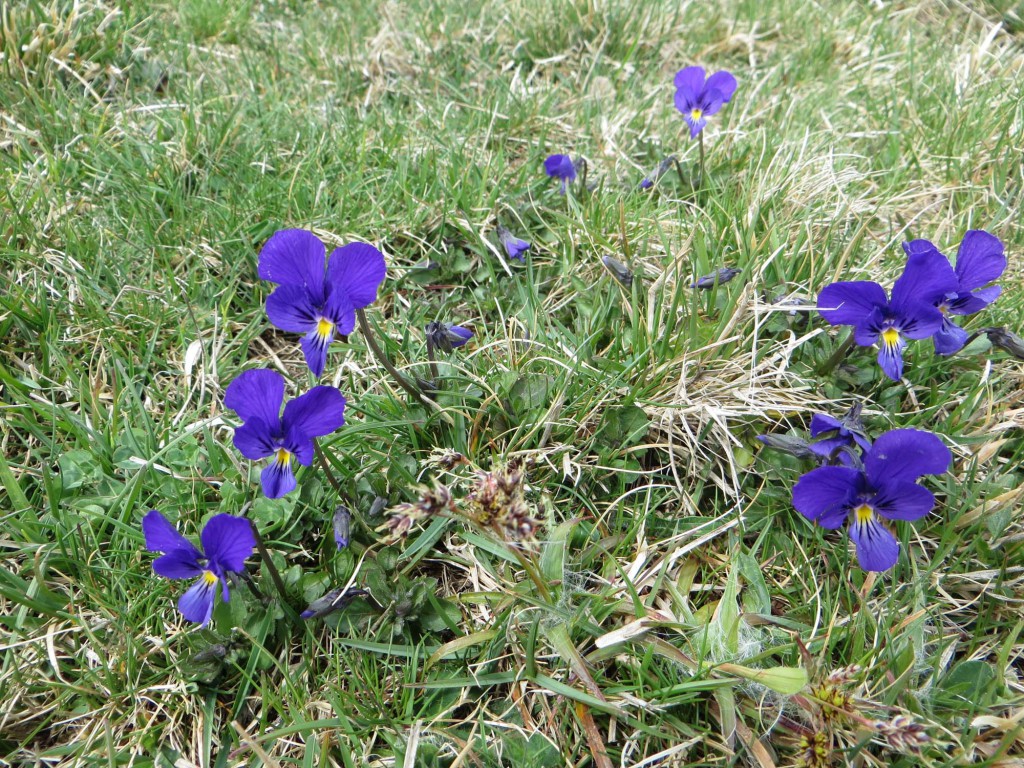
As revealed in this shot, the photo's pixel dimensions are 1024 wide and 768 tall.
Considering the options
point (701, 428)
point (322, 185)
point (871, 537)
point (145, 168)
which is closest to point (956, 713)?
point (871, 537)

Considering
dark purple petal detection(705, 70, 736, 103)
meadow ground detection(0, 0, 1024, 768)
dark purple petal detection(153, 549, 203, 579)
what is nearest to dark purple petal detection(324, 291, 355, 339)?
meadow ground detection(0, 0, 1024, 768)

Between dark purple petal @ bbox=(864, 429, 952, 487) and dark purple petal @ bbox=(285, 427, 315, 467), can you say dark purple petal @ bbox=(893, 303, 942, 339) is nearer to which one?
dark purple petal @ bbox=(864, 429, 952, 487)

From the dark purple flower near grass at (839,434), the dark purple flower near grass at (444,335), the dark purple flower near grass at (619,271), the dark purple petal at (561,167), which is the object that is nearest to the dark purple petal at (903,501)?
the dark purple flower near grass at (839,434)

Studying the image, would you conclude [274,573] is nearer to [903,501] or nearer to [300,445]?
[300,445]

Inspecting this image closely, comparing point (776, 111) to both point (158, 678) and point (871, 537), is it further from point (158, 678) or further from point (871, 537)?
point (158, 678)

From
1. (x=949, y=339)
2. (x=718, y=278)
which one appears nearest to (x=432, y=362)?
(x=718, y=278)

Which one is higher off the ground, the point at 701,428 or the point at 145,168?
the point at 701,428

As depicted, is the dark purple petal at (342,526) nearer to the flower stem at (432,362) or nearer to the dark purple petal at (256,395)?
the dark purple petal at (256,395)
